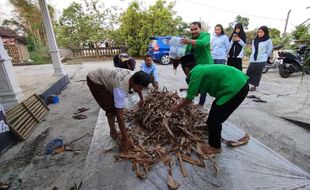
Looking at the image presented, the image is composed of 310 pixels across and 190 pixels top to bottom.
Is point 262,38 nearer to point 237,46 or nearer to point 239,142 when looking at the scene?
point 237,46

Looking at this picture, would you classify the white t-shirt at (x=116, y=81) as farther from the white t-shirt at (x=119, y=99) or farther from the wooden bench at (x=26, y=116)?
the wooden bench at (x=26, y=116)

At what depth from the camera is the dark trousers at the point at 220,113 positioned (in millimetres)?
1895

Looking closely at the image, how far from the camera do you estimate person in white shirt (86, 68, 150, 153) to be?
1.87m

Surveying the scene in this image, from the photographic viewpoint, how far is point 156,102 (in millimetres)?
2900

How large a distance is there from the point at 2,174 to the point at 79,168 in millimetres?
883

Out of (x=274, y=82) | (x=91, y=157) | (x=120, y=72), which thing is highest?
(x=120, y=72)

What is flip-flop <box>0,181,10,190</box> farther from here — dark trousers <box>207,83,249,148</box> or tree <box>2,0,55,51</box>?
tree <box>2,0,55,51</box>

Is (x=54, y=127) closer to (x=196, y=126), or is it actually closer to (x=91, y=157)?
(x=91, y=157)

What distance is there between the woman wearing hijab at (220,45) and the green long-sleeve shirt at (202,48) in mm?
1600

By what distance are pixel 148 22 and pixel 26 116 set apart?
11.2m

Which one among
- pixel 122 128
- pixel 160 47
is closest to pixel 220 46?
pixel 122 128

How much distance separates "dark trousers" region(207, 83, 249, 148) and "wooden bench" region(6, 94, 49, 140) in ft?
9.22

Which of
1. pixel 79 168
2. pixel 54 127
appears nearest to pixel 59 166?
pixel 79 168

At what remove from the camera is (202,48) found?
9.76 ft
